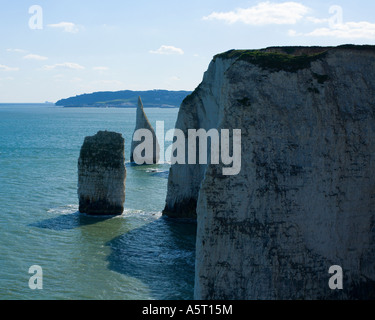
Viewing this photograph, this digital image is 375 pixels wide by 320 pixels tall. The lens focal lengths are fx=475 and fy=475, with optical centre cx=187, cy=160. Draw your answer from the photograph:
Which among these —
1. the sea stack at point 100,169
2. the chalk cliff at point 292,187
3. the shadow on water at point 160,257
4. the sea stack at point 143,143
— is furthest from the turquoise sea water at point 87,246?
the sea stack at point 143,143

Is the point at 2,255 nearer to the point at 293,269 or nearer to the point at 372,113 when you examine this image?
the point at 293,269

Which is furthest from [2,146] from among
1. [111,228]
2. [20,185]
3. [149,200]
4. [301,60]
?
[301,60]

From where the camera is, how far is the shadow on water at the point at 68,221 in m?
31.2

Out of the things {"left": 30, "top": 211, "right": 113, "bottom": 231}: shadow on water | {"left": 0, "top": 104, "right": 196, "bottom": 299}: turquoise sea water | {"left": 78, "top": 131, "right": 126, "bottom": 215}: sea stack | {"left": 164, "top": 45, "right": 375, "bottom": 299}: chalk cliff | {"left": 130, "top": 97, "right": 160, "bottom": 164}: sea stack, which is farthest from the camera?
{"left": 130, "top": 97, "right": 160, "bottom": 164}: sea stack

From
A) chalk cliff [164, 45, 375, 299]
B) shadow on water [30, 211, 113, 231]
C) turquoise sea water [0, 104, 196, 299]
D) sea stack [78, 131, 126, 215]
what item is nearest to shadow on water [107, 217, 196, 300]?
turquoise sea water [0, 104, 196, 299]

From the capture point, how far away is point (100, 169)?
3331 centimetres

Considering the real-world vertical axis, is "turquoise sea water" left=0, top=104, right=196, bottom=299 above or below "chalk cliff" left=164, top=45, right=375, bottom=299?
below

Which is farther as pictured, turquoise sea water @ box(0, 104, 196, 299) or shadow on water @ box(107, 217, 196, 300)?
shadow on water @ box(107, 217, 196, 300)

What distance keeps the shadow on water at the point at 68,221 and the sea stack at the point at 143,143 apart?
27712 mm

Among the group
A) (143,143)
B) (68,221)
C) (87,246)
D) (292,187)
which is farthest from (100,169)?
(143,143)

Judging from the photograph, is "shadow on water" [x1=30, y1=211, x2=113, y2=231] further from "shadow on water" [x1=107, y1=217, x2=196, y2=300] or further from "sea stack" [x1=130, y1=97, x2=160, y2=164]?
"sea stack" [x1=130, y1=97, x2=160, y2=164]

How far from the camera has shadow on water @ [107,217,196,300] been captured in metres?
22.0

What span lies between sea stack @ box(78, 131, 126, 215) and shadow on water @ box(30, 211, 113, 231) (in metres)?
0.77

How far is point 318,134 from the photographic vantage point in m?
17.2
